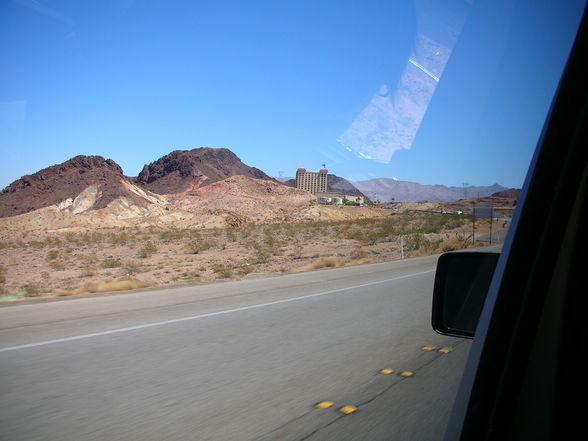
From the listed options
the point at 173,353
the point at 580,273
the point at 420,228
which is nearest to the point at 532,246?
the point at 580,273

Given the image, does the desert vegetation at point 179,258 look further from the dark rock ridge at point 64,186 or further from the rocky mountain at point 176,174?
the rocky mountain at point 176,174


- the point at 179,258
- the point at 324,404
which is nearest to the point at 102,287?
the point at 324,404

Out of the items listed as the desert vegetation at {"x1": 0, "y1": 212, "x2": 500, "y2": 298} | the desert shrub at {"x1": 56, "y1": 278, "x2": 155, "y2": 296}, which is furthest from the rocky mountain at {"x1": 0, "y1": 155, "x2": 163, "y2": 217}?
the desert shrub at {"x1": 56, "y1": 278, "x2": 155, "y2": 296}

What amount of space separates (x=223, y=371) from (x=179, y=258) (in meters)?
27.4

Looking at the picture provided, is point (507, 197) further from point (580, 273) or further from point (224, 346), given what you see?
point (224, 346)

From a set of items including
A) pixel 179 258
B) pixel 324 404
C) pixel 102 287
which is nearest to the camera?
pixel 324 404

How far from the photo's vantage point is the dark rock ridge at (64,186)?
9519cm

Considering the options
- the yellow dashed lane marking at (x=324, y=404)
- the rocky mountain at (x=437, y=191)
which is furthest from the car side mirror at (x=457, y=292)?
the yellow dashed lane marking at (x=324, y=404)

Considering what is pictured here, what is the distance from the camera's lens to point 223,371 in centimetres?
564

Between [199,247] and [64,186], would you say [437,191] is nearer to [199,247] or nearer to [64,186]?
[199,247]

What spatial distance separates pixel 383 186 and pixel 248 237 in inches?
1652

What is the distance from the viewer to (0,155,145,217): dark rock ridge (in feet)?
312

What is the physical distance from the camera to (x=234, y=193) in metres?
107

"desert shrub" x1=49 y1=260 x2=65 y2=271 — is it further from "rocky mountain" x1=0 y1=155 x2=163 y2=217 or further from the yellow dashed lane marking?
"rocky mountain" x1=0 y1=155 x2=163 y2=217
